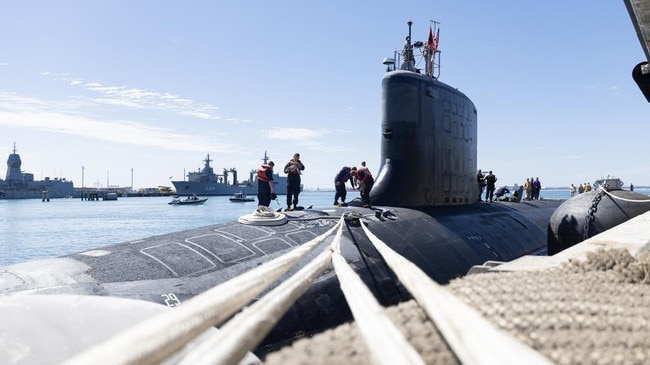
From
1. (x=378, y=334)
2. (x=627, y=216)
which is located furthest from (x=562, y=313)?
(x=627, y=216)

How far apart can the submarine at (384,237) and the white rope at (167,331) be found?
3.83 meters

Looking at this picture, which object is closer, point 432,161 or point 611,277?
point 611,277

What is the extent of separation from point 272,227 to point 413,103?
4.67 metres

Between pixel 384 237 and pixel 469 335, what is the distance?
7464mm

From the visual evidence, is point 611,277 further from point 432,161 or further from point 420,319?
point 432,161

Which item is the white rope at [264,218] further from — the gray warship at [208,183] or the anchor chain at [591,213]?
the gray warship at [208,183]

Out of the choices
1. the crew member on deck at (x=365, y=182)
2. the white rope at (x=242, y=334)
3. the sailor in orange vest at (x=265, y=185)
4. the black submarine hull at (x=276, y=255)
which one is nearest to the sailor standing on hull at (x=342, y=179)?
the crew member on deck at (x=365, y=182)

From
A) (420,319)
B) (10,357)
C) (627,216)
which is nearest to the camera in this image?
(420,319)

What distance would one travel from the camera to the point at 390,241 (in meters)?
8.49

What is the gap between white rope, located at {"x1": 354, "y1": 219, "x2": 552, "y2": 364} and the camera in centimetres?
97

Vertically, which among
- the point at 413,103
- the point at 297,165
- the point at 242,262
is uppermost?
the point at 413,103

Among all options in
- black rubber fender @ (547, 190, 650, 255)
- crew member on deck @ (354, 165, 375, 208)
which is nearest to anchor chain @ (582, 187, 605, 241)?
black rubber fender @ (547, 190, 650, 255)

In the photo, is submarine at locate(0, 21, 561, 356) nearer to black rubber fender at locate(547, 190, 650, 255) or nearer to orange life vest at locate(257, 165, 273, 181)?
black rubber fender at locate(547, 190, 650, 255)

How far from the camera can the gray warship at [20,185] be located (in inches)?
3949
